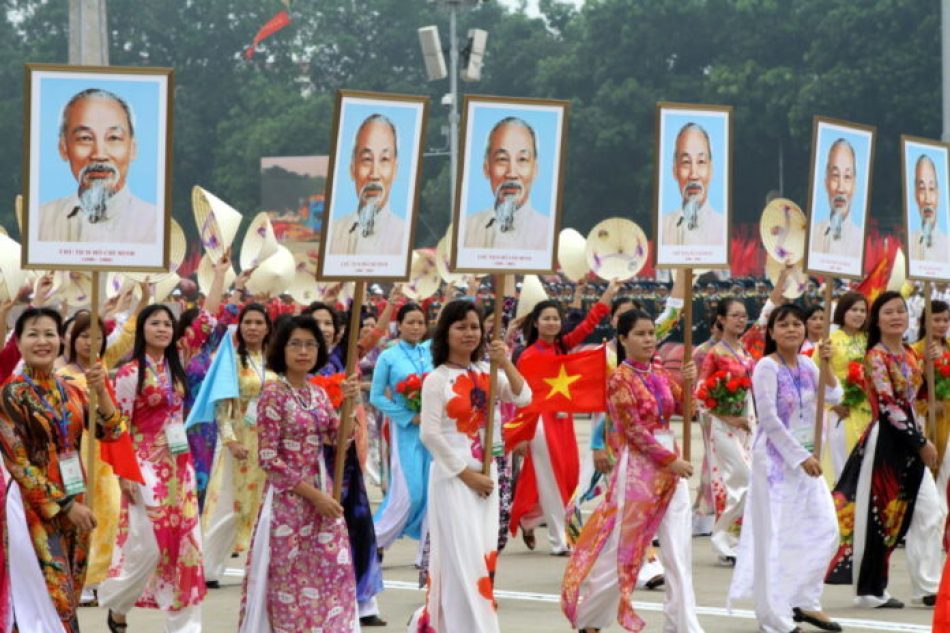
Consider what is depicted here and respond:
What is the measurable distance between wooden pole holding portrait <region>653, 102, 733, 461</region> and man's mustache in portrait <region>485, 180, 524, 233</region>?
→ 723 millimetres

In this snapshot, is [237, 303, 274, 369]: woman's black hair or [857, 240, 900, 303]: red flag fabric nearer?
[237, 303, 274, 369]: woman's black hair

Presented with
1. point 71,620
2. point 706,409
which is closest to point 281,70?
point 706,409

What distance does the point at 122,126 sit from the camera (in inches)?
307

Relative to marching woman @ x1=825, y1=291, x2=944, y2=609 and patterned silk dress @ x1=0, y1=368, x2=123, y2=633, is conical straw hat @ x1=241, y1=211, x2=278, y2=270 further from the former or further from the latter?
patterned silk dress @ x1=0, y1=368, x2=123, y2=633

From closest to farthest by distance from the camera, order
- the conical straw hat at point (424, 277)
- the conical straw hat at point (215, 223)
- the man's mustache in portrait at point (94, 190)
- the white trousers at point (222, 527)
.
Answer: the man's mustache in portrait at point (94, 190) < the white trousers at point (222, 527) < the conical straw hat at point (215, 223) < the conical straw hat at point (424, 277)

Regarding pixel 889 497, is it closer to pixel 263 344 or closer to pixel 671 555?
pixel 671 555

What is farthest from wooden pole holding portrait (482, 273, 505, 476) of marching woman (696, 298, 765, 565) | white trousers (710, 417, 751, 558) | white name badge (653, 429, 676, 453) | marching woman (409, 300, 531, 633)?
marching woman (696, 298, 765, 565)

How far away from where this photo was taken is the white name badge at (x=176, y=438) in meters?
9.38

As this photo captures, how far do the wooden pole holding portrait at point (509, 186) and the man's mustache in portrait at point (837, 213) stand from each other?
66.3 inches

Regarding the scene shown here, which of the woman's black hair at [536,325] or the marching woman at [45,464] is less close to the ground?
the woman's black hair at [536,325]

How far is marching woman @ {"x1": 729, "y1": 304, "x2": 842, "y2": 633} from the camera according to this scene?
9.16 metres

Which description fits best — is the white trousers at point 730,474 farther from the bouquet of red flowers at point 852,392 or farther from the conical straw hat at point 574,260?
the conical straw hat at point 574,260

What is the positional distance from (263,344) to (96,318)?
3429 mm

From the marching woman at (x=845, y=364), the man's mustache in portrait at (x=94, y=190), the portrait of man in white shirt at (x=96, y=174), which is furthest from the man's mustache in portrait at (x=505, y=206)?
the marching woman at (x=845, y=364)
